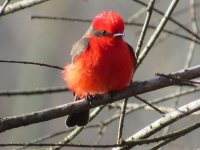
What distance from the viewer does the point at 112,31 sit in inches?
147

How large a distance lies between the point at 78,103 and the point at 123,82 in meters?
0.77

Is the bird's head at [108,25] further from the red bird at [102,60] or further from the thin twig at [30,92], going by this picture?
the thin twig at [30,92]

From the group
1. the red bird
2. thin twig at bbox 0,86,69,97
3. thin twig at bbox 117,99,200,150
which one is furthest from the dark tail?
thin twig at bbox 117,99,200,150

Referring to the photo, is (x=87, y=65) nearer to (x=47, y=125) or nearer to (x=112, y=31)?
(x=112, y=31)

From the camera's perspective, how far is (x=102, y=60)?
3670mm

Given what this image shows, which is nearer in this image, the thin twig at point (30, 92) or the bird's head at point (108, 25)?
the thin twig at point (30, 92)

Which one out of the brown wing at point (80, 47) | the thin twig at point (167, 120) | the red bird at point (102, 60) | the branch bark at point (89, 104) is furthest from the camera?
the brown wing at point (80, 47)

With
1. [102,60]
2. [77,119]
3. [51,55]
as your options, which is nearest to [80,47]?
[102,60]

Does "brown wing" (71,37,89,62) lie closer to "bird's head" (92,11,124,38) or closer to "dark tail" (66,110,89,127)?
"bird's head" (92,11,124,38)

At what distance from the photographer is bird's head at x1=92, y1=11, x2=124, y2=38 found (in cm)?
363

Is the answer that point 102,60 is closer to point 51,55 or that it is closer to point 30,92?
point 30,92

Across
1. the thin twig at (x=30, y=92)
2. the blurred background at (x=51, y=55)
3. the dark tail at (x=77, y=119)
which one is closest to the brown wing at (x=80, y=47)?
the thin twig at (x=30, y=92)

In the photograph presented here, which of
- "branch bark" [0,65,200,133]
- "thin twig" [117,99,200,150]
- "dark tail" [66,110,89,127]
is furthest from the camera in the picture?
"dark tail" [66,110,89,127]

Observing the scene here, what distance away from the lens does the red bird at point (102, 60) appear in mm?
3621
